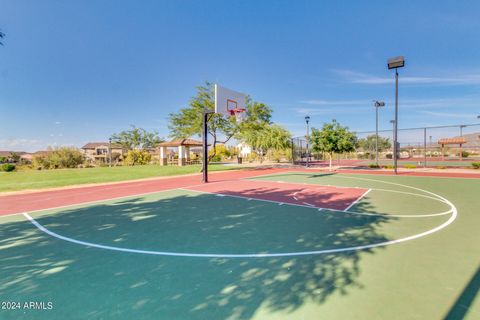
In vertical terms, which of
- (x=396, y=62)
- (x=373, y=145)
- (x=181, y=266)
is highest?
(x=396, y=62)

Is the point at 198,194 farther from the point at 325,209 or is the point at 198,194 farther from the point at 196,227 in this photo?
the point at 325,209

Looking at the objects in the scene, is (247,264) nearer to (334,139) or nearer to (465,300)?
(465,300)

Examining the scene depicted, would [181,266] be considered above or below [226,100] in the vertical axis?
below

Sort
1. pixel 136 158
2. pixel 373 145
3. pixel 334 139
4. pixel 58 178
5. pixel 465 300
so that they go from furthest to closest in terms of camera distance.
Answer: pixel 136 158
pixel 373 145
pixel 334 139
pixel 58 178
pixel 465 300

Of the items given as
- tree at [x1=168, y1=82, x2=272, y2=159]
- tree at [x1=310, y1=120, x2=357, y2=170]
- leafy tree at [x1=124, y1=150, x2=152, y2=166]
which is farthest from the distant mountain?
leafy tree at [x1=124, y1=150, x2=152, y2=166]

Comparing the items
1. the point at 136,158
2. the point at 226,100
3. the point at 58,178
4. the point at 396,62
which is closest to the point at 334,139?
the point at 396,62

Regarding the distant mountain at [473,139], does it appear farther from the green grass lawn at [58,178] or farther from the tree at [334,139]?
the green grass lawn at [58,178]

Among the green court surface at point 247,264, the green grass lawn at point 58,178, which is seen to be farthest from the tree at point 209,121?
the green court surface at point 247,264

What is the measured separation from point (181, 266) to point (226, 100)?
518 inches

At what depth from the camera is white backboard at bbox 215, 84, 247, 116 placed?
580 inches

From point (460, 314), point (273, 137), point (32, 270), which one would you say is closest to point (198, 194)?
point (32, 270)

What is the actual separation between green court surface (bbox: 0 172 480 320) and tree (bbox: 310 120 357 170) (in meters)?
13.2

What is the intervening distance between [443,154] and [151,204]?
120ft

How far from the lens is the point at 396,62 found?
53.7 feet
